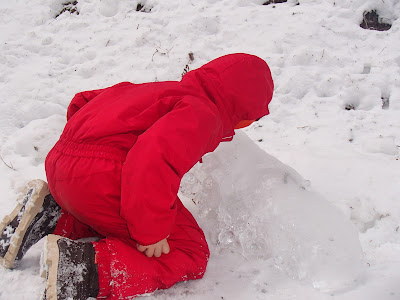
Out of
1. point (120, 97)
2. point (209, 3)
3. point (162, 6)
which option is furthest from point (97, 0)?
point (120, 97)

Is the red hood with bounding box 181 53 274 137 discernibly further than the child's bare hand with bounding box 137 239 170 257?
Yes

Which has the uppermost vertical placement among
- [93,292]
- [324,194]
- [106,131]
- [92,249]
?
[106,131]

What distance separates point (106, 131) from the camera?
5.39 feet

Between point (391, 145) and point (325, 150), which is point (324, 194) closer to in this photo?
point (325, 150)

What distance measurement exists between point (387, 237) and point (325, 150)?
80 cm

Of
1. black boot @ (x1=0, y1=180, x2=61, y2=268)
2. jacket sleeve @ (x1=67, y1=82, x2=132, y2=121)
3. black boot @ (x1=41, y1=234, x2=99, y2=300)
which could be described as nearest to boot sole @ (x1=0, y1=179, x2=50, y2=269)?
black boot @ (x1=0, y1=180, x2=61, y2=268)

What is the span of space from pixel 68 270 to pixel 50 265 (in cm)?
7

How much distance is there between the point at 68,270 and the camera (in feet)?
5.08

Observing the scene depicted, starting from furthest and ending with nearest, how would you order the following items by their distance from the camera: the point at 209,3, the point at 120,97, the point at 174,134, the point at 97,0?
the point at 97,0, the point at 209,3, the point at 120,97, the point at 174,134

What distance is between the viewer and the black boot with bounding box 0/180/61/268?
1.78 meters

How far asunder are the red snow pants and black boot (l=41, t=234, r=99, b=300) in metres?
0.04

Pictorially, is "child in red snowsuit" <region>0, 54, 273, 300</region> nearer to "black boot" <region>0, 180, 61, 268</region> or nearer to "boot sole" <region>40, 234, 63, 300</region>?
"boot sole" <region>40, 234, 63, 300</region>

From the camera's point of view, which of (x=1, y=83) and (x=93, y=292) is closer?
(x=93, y=292)

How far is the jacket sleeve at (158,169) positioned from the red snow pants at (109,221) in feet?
0.33
